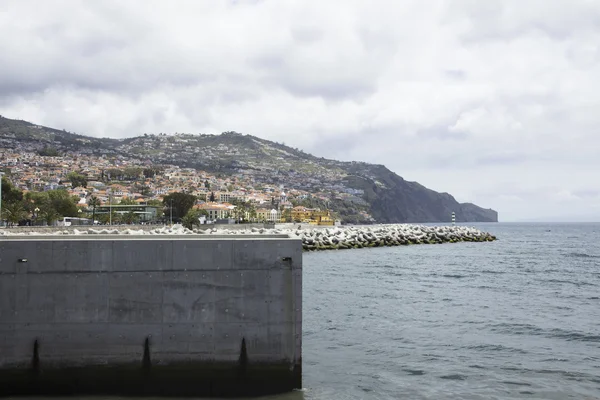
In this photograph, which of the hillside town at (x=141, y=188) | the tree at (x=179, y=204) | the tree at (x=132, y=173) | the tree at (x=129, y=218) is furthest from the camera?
the tree at (x=132, y=173)

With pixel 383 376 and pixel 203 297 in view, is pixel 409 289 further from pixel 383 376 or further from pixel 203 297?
pixel 203 297

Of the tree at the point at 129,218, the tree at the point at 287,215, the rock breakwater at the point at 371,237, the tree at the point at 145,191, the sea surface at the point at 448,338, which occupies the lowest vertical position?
the sea surface at the point at 448,338

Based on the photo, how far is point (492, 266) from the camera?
35875mm

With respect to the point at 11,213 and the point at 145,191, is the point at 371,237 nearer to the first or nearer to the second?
the point at 11,213

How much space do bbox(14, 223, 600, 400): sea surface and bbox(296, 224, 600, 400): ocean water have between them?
0.02 m

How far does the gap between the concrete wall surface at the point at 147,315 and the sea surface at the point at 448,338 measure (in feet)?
3.85

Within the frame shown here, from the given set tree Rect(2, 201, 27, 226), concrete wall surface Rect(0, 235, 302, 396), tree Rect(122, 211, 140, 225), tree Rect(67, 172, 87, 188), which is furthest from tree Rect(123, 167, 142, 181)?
concrete wall surface Rect(0, 235, 302, 396)

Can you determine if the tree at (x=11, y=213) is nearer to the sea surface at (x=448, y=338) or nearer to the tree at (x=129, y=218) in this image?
the tree at (x=129, y=218)

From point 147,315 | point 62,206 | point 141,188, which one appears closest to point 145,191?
point 141,188

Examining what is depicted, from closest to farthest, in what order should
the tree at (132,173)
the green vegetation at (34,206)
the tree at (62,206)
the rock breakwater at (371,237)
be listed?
the rock breakwater at (371,237), the green vegetation at (34,206), the tree at (62,206), the tree at (132,173)

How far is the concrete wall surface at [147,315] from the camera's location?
784cm

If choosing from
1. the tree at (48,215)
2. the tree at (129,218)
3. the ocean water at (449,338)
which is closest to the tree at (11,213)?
the tree at (48,215)

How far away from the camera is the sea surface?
1004cm

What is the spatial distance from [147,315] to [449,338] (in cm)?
863
